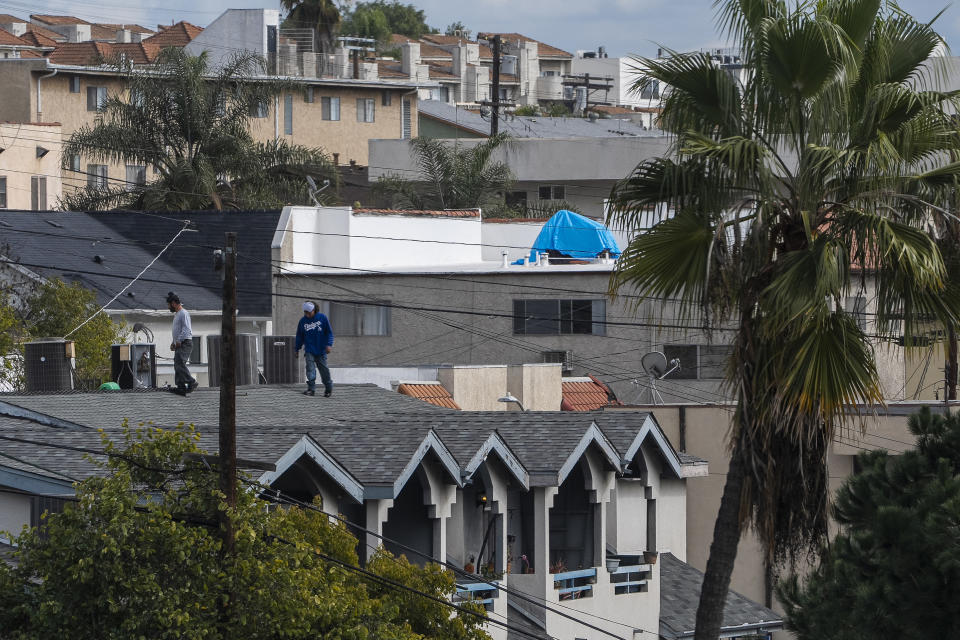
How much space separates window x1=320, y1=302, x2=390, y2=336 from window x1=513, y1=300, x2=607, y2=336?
4.04 metres

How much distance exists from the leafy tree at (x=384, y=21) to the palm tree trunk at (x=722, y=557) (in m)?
150

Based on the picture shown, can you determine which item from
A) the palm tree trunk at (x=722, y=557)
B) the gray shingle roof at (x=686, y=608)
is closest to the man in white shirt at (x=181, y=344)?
the gray shingle roof at (x=686, y=608)

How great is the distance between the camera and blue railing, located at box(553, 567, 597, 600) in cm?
2456

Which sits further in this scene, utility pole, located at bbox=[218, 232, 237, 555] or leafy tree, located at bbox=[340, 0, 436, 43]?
leafy tree, located at bbox=[340, 0, 436, 43]

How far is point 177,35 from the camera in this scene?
103 metres

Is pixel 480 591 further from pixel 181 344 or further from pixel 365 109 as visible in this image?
pixel 365 109

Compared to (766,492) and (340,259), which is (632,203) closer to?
(766,492)

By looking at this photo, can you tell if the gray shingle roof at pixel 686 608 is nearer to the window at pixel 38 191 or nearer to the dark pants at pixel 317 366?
the dark pants at pixel 317 366

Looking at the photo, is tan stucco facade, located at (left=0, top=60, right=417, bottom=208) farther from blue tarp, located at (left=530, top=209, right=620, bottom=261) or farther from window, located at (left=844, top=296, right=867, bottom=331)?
window, located at (left=844, top=296, right=867, bottom=331)

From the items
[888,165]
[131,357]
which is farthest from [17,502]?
[131,357]

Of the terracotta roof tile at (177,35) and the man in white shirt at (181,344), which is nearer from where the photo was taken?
the man in white shirt at (181,344)

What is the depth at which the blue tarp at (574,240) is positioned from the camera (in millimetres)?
52188

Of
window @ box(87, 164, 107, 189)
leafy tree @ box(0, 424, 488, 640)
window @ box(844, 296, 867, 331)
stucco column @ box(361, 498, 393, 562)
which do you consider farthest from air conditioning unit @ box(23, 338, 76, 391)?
window @ box(87, 164, 107, 189)

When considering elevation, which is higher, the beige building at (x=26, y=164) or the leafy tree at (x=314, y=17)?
the leafy tree at (x=314, y=17)
